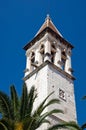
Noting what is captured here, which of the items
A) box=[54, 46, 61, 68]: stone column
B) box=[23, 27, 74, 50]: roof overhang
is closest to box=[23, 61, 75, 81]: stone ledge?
box=[54, 46, 61, 68]: stone column

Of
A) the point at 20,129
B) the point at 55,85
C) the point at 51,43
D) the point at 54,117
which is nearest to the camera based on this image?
the point at 20,129

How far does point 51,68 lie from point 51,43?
14.3ft

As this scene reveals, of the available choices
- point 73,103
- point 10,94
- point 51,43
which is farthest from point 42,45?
point 10,94

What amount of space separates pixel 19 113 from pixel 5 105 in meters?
1.03

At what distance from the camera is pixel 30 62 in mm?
33781

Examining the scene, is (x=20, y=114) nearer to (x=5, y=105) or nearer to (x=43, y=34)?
(x=5, y=105)

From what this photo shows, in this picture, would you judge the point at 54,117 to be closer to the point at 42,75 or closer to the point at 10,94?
the point at 42,75

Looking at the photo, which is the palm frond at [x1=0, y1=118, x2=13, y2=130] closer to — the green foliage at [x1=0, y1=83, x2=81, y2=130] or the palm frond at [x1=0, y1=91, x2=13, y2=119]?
the green foliage at [x1=0, y1=83, x2=81, y2=130]

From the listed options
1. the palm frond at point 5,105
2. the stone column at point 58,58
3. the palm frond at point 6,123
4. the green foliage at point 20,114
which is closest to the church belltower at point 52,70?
the stone column at point 58,58

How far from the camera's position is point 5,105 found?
59.0 feet

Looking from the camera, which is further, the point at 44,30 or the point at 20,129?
the point at 44,30

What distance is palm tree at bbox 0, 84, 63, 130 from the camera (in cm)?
1639

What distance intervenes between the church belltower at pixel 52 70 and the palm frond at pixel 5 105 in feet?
22.1

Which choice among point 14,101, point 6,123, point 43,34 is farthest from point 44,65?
point 6,123
